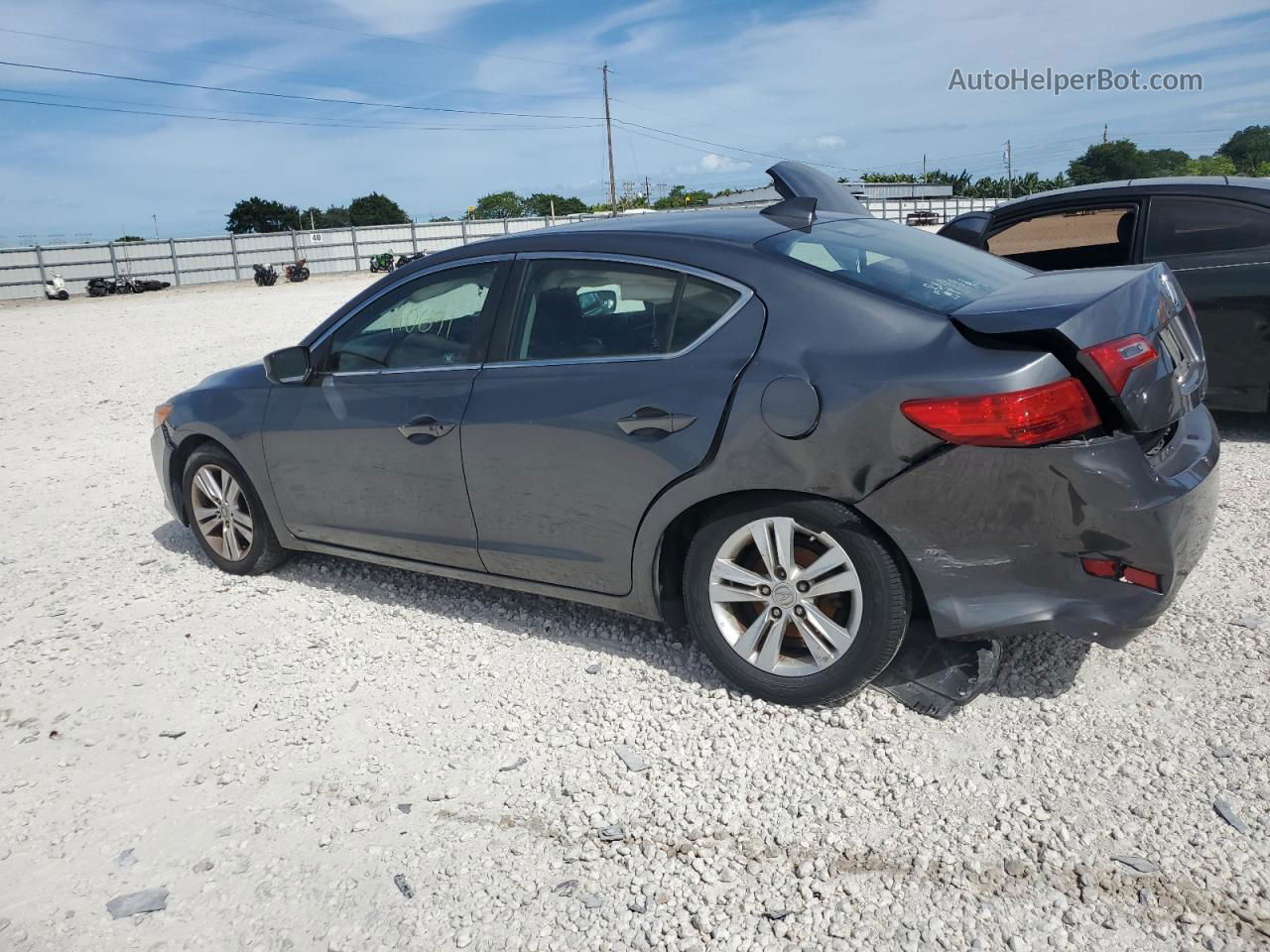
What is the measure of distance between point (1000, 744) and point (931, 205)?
3063 inches

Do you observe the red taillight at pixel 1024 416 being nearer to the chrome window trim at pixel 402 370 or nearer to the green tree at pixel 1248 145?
the chrome window trim at pixel 402 370

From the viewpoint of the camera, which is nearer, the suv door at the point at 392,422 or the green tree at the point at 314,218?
the suv door at the point at 392,422

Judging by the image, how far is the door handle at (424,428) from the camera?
3.90 metres

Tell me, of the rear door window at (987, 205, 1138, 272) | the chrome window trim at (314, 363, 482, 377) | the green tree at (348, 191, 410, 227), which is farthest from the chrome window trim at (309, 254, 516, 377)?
the green tree at (348, 191, 410, 227)

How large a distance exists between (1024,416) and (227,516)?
3.87 metres

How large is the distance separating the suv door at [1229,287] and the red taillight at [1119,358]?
362 centimetres

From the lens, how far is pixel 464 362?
12.9 ft

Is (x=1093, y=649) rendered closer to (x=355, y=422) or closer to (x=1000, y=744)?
(x=1000, y=744)

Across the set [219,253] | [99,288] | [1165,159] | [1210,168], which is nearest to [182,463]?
[99,288]

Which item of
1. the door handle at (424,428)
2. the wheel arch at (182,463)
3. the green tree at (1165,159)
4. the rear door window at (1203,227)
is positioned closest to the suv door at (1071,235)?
the rear door window at (1203,227)

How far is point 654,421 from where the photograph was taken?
335cm

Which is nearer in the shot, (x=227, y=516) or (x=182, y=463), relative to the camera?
(x=227, y=516)

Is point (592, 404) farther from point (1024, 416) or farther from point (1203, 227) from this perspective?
point (1203, 227)

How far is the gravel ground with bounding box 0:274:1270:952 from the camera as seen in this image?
8.12ft
